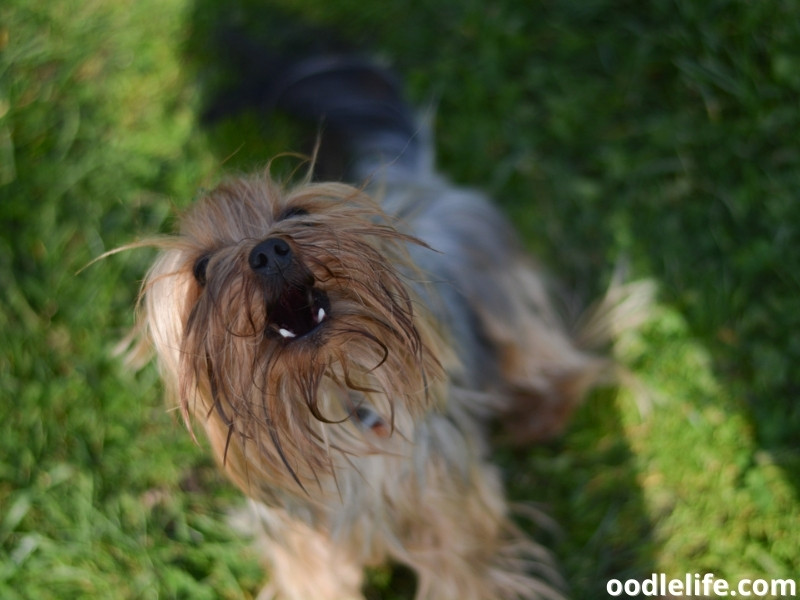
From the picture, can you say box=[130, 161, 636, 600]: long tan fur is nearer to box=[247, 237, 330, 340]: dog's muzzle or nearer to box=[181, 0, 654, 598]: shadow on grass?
box=[247, 237, 330, 340]: dog's muzzle

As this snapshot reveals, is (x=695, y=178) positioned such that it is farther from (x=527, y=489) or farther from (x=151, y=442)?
(x=151, y=442)

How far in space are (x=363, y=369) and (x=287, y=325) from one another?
23cm

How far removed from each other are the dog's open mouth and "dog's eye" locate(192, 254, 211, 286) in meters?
0.22

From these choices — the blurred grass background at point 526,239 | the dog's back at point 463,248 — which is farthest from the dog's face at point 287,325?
the blurred grass background at point 526,239

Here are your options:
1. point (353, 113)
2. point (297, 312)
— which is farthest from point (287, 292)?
point (353, 113)

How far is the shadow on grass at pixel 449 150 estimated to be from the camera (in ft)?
8.88

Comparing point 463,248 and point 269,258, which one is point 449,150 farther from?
point 269,258

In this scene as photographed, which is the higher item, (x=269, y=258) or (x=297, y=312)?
(x=269, y=258)

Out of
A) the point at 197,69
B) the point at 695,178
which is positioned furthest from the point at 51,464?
the point at 695,178

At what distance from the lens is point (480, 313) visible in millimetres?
2717

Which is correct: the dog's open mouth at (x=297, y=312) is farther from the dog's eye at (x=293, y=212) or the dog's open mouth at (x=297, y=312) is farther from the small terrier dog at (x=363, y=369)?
the dog's eye at (x=293, y=212)

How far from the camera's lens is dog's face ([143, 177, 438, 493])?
165 centimetres

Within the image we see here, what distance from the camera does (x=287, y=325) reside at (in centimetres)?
171

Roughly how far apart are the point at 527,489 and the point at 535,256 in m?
1.01
